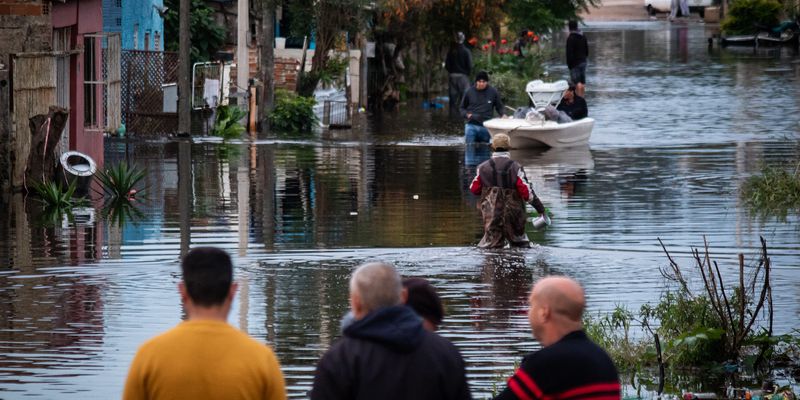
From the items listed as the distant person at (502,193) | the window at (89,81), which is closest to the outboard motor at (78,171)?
the window at (89,81)

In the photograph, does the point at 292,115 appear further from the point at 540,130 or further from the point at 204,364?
the point at 204,364

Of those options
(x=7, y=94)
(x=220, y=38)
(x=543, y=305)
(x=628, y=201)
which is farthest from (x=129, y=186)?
(x=220, y=38)

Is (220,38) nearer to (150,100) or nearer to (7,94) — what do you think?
(150,100)

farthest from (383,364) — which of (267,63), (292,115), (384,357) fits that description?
(267,63)

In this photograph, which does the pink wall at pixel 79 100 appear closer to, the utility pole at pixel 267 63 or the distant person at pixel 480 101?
the distant person at pixel 480 101

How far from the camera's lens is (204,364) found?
538 centimetres

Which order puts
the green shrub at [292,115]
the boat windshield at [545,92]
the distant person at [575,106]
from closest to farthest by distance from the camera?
the distant person at [575,106]
the boat windshield at [545,92]
the green shrub at [292,115]

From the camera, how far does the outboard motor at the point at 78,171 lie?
20.5 meters

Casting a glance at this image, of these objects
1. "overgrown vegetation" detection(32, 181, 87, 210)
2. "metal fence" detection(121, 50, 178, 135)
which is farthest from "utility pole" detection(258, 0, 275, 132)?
"overgrown vegetation" detection(32, 181, 87, 210)

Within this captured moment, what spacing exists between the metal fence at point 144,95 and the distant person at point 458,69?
A: 933cm

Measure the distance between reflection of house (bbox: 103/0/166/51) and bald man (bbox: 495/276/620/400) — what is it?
28246 millimetres

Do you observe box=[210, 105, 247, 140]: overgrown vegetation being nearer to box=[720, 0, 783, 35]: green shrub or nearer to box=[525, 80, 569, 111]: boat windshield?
box=[525, 80, 569, 111]: boat windshield

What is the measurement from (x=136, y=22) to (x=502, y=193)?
21595 mm

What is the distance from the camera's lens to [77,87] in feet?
75.0
